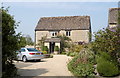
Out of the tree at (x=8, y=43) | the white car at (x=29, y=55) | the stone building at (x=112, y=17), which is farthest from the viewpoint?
the stone building at (x=112, y=17)

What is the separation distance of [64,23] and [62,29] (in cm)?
173

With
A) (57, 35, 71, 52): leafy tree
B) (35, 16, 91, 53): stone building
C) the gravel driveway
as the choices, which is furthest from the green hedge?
(35, 16, 91, 53): stone building

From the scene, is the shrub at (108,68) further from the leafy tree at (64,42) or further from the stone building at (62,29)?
the stone building at (62,29)

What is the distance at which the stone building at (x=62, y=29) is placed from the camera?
35.9 m

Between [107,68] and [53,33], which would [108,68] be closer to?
[107,68]

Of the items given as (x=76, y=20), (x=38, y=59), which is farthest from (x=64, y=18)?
(x=38, y=59)

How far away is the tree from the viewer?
7656 millimetres

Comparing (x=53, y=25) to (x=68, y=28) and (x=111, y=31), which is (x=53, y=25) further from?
(x=111, y=31)

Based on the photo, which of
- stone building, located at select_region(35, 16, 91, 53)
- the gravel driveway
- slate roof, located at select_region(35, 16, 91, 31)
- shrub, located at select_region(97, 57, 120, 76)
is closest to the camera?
shrub, located at select_region(97, 57, 120, 76)

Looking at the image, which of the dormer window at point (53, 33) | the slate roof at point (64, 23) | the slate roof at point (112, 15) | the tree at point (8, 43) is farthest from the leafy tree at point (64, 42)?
the tree at point (8, 43)

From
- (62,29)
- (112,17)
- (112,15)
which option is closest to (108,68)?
(112,17)

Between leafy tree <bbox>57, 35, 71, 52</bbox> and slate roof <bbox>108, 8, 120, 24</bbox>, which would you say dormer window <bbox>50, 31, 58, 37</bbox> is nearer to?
leafy tree <bbox>57, 35, 71, 52</bbox>

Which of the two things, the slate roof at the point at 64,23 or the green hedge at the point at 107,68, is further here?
the slate roof at the point at 64,23

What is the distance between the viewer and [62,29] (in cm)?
3731
